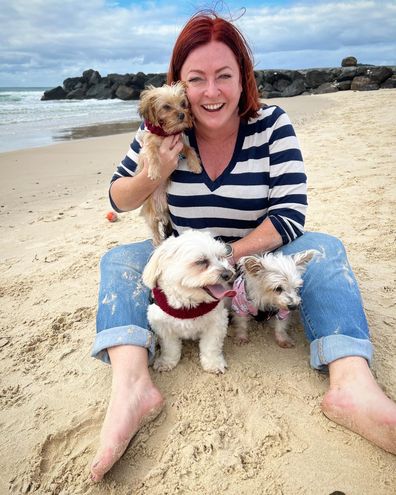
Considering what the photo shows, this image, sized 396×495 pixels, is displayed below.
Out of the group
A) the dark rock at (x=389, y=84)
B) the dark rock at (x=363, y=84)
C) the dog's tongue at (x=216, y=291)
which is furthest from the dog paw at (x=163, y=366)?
the dark rock at (x=389, y=84)

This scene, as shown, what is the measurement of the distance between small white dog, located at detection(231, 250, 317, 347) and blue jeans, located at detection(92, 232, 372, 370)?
8 centimetres

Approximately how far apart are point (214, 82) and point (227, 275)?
4.12 feet

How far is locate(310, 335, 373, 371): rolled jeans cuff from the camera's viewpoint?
2014mm

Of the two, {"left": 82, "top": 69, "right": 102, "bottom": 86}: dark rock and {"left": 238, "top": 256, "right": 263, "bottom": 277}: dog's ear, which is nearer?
{"left": 238, "top": 256, "right": 263, "bottom": 277}: dog's ear

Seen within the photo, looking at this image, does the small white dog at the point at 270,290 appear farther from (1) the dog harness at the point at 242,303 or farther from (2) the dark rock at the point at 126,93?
(2) the dark rock at the point at 126,93

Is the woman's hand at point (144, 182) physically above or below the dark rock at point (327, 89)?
above

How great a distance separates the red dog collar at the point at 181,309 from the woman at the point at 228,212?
18 cm

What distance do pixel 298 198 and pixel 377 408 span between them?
133 cm

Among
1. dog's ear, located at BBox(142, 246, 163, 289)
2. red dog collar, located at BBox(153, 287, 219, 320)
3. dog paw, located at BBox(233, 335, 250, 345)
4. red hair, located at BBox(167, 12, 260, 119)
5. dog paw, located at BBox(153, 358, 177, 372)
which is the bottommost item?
dog paw, located at BBox(233, 335, 250, 345)

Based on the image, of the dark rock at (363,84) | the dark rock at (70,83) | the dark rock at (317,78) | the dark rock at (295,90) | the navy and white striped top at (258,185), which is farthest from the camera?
the dark rock at (70,83)

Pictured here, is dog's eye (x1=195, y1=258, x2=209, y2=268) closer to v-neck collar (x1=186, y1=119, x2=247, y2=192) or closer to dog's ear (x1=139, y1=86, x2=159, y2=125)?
v-neck collar (x1=186, y1=119, x2=247, y2=192)

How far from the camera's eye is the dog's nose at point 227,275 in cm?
216

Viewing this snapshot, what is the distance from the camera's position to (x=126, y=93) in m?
36.9

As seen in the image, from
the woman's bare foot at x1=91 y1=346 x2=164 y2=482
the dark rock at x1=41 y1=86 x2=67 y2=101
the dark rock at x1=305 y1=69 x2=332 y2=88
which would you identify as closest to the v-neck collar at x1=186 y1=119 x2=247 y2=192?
the woman's bare foot at x1=91 y1=346 x2=164 y2=482
